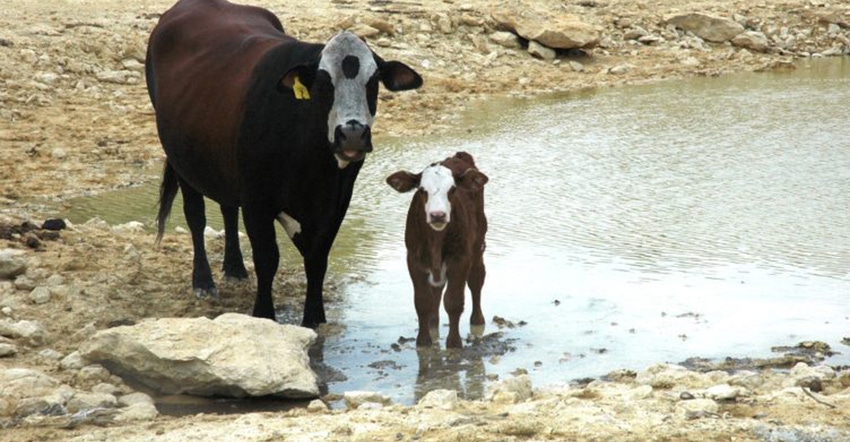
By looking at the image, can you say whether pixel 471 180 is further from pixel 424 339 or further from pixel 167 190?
pixel 167 190

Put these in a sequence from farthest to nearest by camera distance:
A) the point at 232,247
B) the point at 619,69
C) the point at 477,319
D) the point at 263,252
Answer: the point at 619,69, the point at 232,247, the point at 477,319, the point at 263,252

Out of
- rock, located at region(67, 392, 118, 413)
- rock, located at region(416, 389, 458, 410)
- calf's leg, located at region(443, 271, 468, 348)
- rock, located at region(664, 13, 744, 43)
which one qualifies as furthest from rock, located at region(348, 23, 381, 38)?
rock, located at region(416, 389, 458, 410)

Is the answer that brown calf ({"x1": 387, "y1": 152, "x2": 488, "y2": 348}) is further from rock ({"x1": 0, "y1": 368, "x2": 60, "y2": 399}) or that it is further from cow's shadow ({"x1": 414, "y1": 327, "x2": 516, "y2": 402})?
rock ({"x1": 0, "y1": 368, "x2": 60, "y2": 399})

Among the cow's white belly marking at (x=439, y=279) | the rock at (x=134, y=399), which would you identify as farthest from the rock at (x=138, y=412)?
the cow's white belly marking at (x=439, y=279)

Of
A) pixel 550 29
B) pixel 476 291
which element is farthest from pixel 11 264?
pixel 550 29

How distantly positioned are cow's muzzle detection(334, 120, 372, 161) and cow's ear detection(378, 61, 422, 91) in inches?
21.5

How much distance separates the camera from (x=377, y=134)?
15.5 meters

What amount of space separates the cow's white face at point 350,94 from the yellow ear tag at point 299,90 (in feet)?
0.49

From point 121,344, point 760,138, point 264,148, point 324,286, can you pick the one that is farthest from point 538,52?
point 121,344

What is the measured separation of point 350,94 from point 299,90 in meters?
0.30

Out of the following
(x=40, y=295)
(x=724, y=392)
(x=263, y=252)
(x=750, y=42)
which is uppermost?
(x=724, y=392)

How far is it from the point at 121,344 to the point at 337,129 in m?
1.69

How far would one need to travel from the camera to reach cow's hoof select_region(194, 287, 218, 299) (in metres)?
9.59

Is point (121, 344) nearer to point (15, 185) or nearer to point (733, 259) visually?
point (733, 259)
